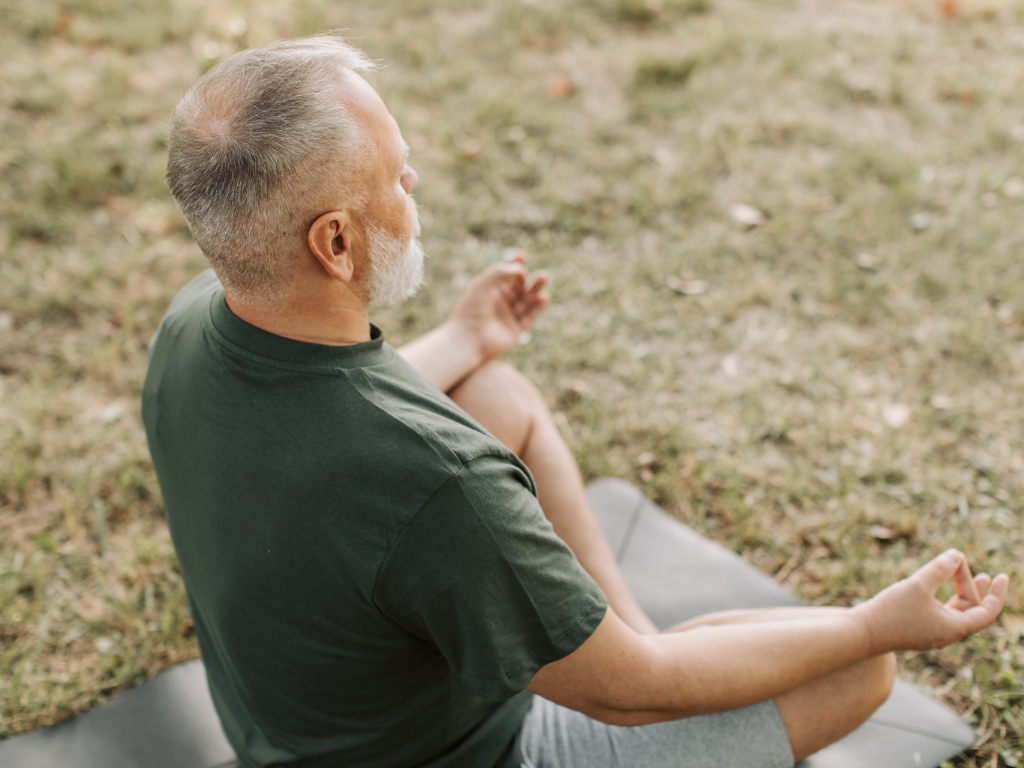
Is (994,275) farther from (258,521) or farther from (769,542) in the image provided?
(258,521)

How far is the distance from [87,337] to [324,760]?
2392mm

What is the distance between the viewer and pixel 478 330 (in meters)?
2.21

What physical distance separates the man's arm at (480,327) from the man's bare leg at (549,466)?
10cm

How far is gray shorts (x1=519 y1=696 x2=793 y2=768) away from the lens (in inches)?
56.1

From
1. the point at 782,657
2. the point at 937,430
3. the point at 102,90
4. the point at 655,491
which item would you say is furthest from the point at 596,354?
the point at 102,90

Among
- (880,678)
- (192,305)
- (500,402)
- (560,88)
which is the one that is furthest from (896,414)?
(560,88)

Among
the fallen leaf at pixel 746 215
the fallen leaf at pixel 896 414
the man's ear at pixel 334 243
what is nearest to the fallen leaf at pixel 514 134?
the fallen leaf at pixel 746 215

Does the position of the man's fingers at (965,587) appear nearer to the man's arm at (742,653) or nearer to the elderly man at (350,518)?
the man's arm at (742,653)

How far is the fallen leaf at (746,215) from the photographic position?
3594 millimetres

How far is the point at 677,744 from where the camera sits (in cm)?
144

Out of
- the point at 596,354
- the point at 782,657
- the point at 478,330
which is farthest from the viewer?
the point at 596,354

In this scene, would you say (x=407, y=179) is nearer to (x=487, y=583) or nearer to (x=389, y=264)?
(x=389, y=264)

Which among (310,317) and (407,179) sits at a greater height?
(407,179)

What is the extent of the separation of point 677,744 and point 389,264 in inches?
41.2
